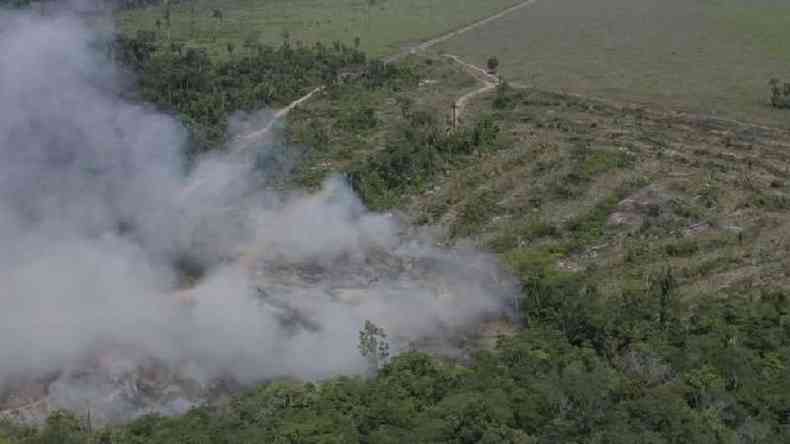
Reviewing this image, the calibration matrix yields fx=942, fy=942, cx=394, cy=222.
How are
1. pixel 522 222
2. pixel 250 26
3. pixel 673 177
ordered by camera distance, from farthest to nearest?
pixel 250 26
pixel 673 177
pixel 522 222

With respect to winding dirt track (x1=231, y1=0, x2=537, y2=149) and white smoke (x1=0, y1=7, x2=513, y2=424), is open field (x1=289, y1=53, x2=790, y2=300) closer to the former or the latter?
winding dirt track (x1=231, y1=0, x2=537, y2=149)

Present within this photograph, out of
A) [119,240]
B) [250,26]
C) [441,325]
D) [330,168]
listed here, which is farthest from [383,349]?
[250,26]

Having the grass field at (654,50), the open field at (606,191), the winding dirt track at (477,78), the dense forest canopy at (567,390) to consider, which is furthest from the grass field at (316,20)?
the dense forest canopy at (567,390)

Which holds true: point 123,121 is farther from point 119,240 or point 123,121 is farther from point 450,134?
point 450,134

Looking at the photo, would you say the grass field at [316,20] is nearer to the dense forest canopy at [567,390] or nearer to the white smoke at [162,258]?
the white smoke at [162,258]

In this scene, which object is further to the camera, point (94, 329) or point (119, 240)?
point (119, 240)

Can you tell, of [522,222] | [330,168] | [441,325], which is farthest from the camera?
[330,168]

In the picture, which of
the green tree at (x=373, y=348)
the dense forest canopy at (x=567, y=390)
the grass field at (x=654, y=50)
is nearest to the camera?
the dense forest canopy at (x=567, y=390)
